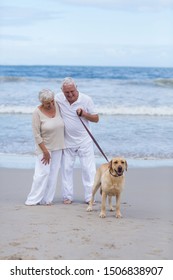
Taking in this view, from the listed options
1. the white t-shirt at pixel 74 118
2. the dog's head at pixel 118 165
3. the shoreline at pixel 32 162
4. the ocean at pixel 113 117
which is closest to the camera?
the dog's head at pixel 118 165

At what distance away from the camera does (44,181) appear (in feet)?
25.9

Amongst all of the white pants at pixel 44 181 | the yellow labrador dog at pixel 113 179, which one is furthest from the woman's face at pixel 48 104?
the yellow labrador dog at pixel 113 179

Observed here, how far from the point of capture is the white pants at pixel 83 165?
26.3 ft

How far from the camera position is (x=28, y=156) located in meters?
11.3

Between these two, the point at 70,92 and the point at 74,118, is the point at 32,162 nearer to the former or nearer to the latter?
the point at 74,118

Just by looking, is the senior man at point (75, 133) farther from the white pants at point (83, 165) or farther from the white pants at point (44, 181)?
the white pants at point (44, 181)

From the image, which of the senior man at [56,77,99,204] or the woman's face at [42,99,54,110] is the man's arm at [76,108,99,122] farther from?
the woman's face at [42,99,54,110]

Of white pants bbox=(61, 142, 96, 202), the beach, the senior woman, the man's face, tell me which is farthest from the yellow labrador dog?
the man's face

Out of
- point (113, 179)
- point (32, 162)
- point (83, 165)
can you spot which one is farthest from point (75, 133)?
point (32, 162)

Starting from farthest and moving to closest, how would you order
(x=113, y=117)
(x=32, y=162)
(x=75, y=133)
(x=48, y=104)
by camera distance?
(x=113, y=117), (x=32, y=162), (x=75, y=133), (x=48, y=104)

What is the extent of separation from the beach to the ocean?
1.68 m

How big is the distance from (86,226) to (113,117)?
36.3 ft
